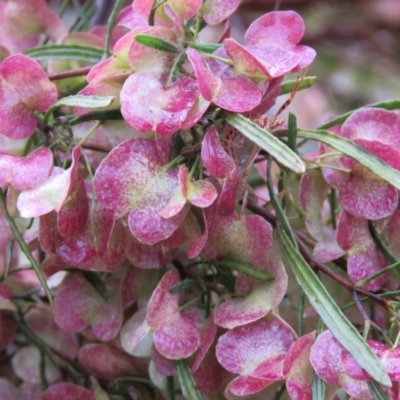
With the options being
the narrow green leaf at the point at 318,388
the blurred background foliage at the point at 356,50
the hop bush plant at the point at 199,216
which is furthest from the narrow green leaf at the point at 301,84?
the blurred background foliage at the point at 356,50

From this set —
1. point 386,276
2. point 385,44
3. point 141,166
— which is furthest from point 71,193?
point 385,44

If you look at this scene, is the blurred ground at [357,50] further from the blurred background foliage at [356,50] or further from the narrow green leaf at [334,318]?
the narrow green leaf at [334,318]

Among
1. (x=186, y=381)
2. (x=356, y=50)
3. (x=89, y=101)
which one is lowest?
(x=356, y=50)

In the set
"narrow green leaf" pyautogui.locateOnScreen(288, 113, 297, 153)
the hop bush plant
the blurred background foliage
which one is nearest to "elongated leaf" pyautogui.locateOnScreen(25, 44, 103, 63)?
the hop bush plant

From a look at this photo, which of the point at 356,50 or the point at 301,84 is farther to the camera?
the point at 356,50

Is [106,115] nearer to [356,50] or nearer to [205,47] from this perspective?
[205,47]

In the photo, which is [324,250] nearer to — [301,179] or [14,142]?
[301,179]

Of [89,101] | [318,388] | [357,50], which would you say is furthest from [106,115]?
[357,50]
